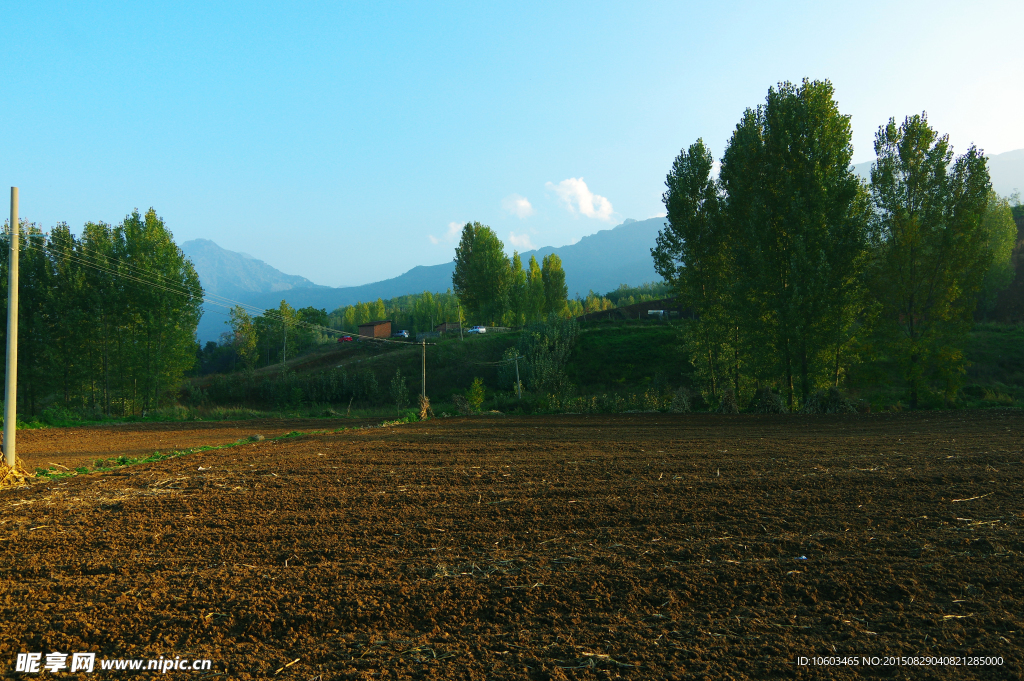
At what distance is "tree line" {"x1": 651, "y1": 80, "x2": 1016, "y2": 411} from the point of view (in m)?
→ 22.5

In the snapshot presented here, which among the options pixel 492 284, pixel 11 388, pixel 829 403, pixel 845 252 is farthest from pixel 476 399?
pixel 492 284

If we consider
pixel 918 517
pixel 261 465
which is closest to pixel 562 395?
pixel 261 465

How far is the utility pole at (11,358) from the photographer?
10.3 meters

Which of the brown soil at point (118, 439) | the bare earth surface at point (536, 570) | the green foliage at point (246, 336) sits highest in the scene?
the green foliage at point (246, 336)

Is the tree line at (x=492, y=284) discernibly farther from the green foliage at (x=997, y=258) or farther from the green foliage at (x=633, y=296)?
the green foliage at (x=997, y=258)

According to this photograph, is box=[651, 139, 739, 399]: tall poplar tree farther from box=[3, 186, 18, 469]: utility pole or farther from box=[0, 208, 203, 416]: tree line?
box=[0, 208, 203, 416]: tree line

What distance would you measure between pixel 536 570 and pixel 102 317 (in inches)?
1537

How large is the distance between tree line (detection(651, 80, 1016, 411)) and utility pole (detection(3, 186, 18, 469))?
25045 mm

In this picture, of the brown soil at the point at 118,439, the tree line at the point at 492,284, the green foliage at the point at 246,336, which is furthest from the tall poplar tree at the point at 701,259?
the green foliage at the point at 246,336

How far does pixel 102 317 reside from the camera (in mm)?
33312

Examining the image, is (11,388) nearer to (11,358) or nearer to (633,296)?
(11,358)

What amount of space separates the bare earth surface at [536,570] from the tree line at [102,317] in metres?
28.4

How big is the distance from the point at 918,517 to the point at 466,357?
45511 mm

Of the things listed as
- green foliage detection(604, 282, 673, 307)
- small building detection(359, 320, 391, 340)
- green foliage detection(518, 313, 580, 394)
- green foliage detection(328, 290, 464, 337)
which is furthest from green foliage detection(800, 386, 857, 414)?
green foliage detection(328, 290, 464, 337)
